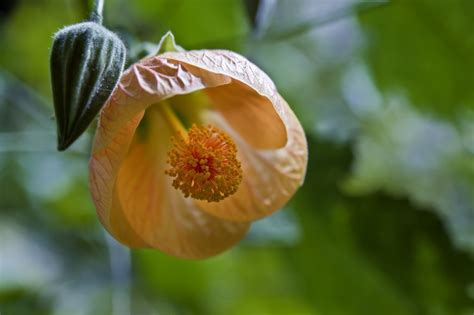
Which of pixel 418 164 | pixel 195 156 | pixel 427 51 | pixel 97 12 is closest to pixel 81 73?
pixel 97 12

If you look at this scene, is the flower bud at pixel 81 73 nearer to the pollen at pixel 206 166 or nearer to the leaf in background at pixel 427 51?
the pollen at pixel 206 166

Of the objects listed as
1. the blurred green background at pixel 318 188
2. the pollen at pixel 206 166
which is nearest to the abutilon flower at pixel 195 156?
the pollen at pixel 206 166

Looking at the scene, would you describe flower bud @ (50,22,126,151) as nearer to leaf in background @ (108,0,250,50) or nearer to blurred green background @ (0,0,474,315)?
blurred green background @ (0,0,474,315)

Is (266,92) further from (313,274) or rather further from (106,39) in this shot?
(313,274)

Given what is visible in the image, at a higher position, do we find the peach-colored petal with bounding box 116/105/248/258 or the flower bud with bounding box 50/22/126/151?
the flower bud with bounding box 50/22/126/151

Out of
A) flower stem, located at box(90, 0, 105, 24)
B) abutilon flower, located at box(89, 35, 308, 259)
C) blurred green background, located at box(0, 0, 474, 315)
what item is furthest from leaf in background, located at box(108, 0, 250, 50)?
flower stem, located at box(90, 0, 105, 24)

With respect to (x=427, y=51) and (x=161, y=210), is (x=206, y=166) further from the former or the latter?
(x=427, y=51)

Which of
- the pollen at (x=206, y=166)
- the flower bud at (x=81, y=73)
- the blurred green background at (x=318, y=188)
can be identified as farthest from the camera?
the blurred green background at (x=318, y=188)
